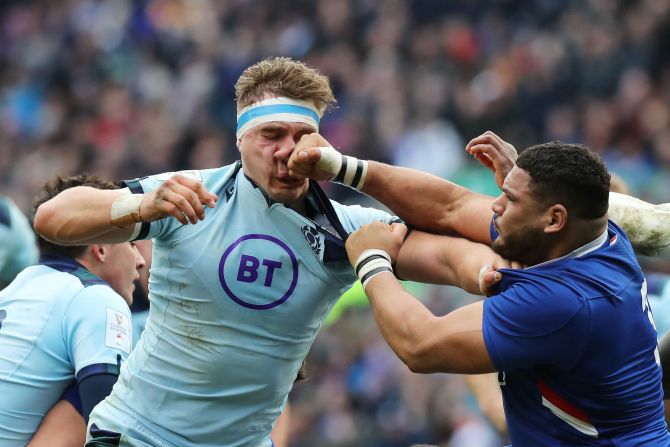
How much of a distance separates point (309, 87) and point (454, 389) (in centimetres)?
533

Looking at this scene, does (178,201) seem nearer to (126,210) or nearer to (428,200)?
(126,210)

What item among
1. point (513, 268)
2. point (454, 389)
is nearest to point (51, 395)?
point (513, 268)

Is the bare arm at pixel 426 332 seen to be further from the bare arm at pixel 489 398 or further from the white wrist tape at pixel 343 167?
the bare arm at pixel 489 398

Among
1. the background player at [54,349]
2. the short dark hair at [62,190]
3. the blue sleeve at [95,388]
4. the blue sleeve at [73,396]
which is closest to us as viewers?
the blue sleeve at [95,388]

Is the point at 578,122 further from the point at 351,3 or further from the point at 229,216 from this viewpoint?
the point at 229,216

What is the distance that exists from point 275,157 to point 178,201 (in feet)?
1.98

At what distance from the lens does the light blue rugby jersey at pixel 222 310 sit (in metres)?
4.43

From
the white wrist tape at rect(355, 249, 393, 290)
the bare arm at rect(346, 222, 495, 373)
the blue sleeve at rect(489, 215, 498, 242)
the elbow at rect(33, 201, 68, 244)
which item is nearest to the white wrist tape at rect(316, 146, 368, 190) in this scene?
the white wrist tape at rect(355, 249, 393, 290)

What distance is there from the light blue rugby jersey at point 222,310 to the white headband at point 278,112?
0.24 metres

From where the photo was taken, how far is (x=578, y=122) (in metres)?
12.2

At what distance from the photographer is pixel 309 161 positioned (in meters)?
4.24

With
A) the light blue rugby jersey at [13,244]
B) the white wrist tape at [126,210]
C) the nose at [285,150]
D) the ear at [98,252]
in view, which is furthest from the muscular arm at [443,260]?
the light blue rugby jersey at [13,244]

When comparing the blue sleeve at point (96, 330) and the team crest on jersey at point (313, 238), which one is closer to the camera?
the team crest on jersey at point (313, 238)

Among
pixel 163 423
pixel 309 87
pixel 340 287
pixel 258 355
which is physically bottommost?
pixel 163 423
